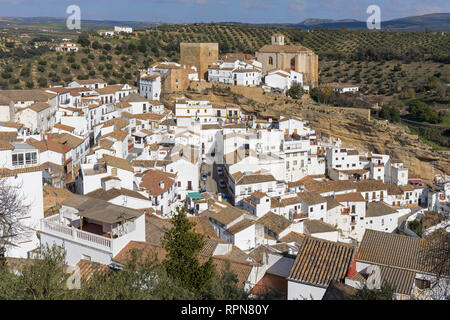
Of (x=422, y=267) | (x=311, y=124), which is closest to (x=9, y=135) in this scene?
(x=422, y=267)

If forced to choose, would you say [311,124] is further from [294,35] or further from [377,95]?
[294,35]

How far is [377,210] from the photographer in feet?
76.9

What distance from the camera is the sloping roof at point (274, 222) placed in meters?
18.3

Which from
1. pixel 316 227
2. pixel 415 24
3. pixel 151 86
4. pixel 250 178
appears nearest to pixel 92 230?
pixel 316 227

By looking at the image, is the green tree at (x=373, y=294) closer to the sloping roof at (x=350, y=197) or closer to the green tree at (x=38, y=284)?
the green tree at (x=38, y=284)

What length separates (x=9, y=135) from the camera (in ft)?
54.8

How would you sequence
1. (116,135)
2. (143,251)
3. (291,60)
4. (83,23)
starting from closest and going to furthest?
(143,251)
(116,135)
(291,60)
(83,23)

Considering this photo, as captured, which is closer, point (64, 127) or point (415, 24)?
point (64, 127)

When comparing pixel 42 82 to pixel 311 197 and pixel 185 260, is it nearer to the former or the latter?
pixel 311 197

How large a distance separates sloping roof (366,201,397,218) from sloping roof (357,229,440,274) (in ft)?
42.1

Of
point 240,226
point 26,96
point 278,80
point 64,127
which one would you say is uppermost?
point 278,80

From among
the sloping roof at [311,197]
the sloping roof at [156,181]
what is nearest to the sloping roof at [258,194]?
the sloping roof at [311,197]

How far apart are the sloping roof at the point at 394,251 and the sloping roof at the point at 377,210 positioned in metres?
12.8

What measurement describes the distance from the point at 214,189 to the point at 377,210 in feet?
24.6
